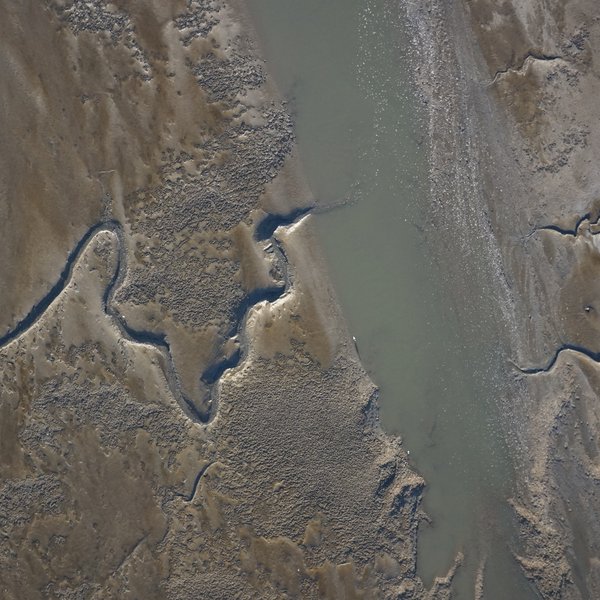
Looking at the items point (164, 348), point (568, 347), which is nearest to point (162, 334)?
point (164, 348)

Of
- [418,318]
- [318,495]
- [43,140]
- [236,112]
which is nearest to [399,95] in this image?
[236,112]

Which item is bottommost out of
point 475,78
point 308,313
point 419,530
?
point 419,530

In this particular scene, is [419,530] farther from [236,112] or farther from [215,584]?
[236,112]

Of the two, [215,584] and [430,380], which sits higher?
[430,380]

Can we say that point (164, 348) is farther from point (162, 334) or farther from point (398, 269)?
point (398, 269)

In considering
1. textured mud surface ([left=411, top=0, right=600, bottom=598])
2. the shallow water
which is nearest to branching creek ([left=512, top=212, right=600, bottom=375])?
textured mud surface ([left=411, top=0, right=600, bottom=598])

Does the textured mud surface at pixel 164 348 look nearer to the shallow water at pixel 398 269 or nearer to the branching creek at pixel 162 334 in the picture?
the branching creek at pixel 162 334
